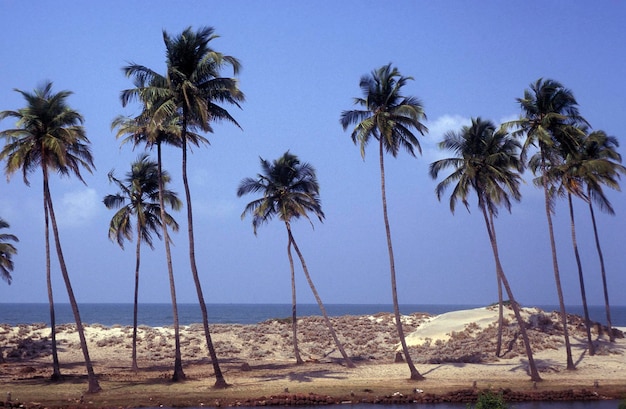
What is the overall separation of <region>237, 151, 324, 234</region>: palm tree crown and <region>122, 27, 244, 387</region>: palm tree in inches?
384

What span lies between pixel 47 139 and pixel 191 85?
7.55 meters

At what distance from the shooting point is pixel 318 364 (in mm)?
43281

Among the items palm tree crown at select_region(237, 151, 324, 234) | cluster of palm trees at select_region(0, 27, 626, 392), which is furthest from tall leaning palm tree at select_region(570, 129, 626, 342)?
palm tree crown at select_region(237, 151, 324, 234)

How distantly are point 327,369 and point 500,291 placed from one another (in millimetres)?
13214

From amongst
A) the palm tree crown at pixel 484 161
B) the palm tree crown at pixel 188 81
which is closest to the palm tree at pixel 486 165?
the palm tree crown at pixel 484 161

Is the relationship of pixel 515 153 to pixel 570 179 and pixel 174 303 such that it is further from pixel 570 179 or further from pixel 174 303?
pixel 174 303

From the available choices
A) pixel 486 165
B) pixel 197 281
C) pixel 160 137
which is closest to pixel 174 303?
pixel 197 281

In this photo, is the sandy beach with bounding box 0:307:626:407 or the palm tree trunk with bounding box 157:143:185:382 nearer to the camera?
the sandy beach with bounding box 0:307:626:407

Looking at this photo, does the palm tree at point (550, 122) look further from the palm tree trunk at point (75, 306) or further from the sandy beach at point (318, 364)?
the palm tree trunk at point (75, 306)

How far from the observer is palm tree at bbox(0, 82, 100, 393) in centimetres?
3147

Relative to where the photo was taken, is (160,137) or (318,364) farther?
(318,364)

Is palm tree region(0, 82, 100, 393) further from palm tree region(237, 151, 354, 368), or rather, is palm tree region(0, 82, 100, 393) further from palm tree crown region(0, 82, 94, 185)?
palm tree region(237, 151, 354, 368)

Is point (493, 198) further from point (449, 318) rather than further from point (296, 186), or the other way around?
point (449, 318)

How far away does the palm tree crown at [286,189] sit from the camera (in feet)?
140
